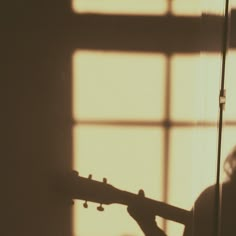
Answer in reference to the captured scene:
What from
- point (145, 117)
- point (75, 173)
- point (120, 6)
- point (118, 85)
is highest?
point (120, 6)

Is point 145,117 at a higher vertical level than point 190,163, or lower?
higher

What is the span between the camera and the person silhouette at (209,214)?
1343 mm

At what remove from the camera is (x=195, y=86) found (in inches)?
52.2

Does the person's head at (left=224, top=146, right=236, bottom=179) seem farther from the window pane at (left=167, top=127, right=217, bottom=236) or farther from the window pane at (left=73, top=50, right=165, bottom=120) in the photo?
the window pane at (left=73, top=50, right=165, bottom=120)

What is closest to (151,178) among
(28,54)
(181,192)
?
(181,192)

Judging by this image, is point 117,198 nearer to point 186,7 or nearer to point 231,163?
point 231,163

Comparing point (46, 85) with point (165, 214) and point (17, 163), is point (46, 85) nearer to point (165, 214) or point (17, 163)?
point (17, 163)

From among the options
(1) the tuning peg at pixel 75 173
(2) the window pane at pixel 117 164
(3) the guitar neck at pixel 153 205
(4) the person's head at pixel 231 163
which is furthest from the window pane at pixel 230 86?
(1) the tuning peg at pixel 75 173

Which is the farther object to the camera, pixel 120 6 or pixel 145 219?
pixel 145 219

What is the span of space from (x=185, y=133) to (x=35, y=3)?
2.10 ft

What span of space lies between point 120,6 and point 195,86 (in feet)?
1.16

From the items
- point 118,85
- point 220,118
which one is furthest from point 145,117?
point 220,118

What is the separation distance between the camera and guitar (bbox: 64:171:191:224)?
1.37 metres

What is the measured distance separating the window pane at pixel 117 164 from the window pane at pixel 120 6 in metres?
0.38
